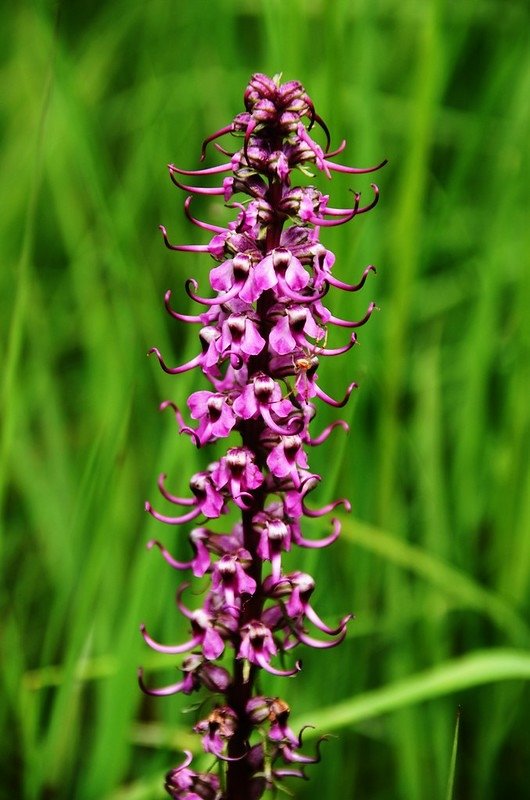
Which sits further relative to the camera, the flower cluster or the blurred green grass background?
the blurred green grass background

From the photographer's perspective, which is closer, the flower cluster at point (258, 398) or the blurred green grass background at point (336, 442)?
the flower cluster at point (258, 398)

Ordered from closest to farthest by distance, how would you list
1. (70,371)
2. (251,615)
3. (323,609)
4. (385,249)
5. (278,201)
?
(278,201)
(251,615)
(323,609)
(385,249)
(70,371)

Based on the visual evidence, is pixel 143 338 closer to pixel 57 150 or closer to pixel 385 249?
pixel 385 249

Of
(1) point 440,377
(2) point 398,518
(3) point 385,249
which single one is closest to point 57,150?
(3) point 385,249

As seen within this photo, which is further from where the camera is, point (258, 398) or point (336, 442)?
point (336, 442)
